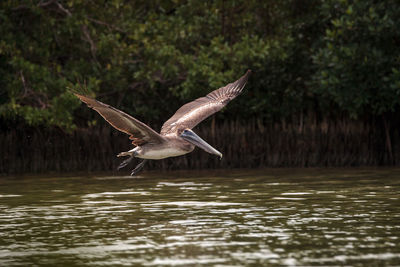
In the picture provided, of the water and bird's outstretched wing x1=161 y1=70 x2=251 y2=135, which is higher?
bird's outstretched wing x1=161 y1=70 x2=251 y2=135

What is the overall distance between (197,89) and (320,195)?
30.7 feet

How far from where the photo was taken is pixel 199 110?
13305 mm

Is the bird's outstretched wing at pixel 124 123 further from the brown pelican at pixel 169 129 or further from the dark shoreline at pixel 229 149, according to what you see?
the dark shoreline at pixel 229 149

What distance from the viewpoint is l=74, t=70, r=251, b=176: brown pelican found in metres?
10.8

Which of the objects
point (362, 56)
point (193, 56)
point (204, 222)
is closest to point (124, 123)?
point (204, 222)

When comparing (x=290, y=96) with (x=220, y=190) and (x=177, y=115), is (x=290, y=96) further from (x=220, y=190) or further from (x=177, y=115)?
(x=177, y=115)

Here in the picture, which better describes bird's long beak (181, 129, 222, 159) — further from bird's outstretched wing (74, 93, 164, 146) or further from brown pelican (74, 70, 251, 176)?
bird's outstretched wing (74, 93, 164, 146)

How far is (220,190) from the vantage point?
596 inches

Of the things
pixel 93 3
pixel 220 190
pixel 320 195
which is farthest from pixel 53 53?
pixel 320 195

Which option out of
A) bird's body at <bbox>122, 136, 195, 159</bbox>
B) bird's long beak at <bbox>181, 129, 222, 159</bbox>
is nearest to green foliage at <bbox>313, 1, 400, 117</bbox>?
bird's long beak at <bbox>181, 129, 222, 159</bbox>

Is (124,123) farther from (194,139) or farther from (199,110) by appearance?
(199,110)

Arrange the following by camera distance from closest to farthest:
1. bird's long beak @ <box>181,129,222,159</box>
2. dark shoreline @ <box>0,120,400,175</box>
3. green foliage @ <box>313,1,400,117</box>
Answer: bird's long beak @ <box>181,129,222,159</box> → green foliage @ <box>313,1,400,117</box> → dark shoreline @ <box>0,120,400,175</box>

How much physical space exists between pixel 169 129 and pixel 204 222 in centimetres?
260

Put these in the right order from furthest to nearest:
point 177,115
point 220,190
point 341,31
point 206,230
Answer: point 341,31 < point 220,190 < point 177,115 < point 206,230
